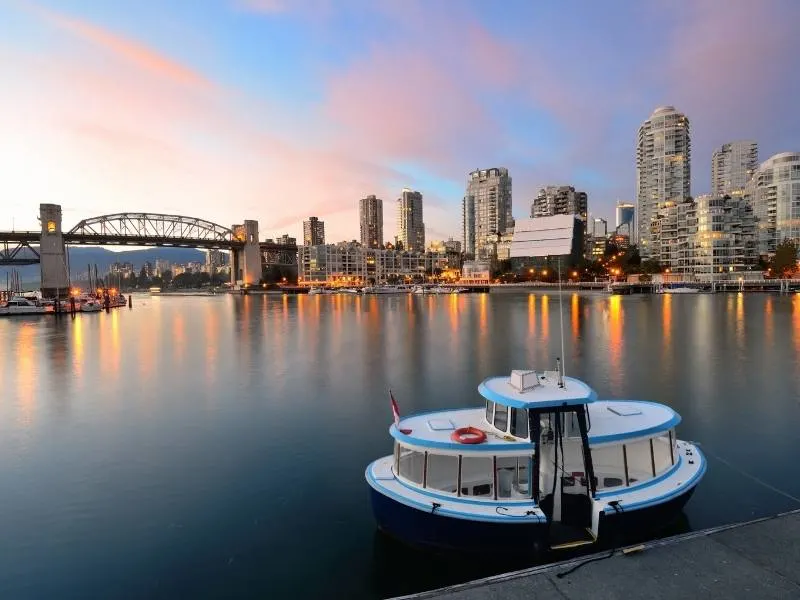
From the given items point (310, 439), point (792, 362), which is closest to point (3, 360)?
point (310, 439)

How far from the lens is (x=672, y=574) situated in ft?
27.3

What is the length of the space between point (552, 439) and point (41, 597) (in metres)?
12.0

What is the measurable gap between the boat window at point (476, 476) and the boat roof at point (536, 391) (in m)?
1.53

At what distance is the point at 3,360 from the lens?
1711 inches

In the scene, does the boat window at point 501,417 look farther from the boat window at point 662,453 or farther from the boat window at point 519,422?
the boat window at point 662,453

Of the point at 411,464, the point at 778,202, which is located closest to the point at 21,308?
the point at 411,464

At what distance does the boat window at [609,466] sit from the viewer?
1155 cm

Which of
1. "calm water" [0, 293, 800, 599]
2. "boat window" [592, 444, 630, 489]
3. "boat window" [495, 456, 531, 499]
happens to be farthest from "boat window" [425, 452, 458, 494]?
"boat window" [592, 444, 630, 489]

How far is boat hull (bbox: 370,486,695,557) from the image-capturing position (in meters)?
10.0

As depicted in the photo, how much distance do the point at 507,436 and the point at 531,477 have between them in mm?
1047

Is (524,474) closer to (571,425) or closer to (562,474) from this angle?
(562,474)

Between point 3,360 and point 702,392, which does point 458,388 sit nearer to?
point 702,392

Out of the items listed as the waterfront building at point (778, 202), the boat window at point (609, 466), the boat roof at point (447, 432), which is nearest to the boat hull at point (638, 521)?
the boat window at point (609, 466)

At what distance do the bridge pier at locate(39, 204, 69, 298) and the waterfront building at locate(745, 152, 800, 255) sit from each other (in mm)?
220001
